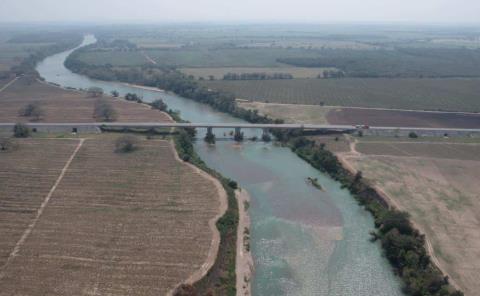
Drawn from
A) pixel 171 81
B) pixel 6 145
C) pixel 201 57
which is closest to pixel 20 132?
pixel 6 145

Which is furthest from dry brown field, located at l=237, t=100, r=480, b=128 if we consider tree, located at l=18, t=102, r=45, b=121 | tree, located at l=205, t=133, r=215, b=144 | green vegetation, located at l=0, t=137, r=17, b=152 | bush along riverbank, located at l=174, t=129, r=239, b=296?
green vegetation, located at l=0, t=137, r=17, b=152

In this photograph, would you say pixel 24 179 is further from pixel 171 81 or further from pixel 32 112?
pixel 171 81

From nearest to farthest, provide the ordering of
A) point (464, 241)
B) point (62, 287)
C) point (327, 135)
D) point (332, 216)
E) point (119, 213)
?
point (62, 287) < point (464, 241) < point (119, 213) < point (332, 216) < point (327, 135)

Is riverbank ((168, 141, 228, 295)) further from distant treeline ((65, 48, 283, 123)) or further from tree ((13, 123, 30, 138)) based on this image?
distant treeline ((65, 48, 283, 123))

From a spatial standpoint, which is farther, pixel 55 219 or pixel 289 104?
pixel 289 104

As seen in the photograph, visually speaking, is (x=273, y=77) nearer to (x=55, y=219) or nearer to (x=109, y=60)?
(x=109, y=60)

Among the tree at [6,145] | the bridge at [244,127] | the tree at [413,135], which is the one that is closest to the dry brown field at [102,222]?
the tree at [6,145]

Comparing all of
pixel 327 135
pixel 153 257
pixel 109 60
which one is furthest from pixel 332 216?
pixel 109 60
